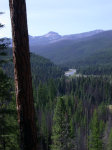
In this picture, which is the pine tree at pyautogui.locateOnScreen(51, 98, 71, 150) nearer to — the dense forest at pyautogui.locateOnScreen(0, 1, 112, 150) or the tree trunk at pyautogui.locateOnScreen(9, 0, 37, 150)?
the dense forest at pyautogui.locateOnScreen(0, 1, 112, 150)

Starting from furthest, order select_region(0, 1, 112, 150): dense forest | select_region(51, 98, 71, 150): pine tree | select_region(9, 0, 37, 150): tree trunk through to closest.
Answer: select_region(51, 98, 71, 150): pine tree, select_region(0, 1, 112, 150): dense forest, select_region(9, 0, 37, 150): tree trunk

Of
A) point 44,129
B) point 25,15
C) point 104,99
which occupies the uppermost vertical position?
point 25,15

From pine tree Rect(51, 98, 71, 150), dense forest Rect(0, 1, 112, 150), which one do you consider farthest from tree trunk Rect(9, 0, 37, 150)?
pine tree Rect(51, 98, 71, 150)

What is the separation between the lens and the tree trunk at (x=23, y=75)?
5707 millimetres

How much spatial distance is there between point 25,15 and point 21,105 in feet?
6.98

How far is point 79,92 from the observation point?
113562 millimetres

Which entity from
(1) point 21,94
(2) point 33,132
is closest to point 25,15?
(1) point 21,94

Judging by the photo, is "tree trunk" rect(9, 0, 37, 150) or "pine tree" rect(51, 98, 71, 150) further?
"pine tree" rect(51, 98, 71, 150)

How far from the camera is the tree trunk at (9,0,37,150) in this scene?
5707 millimetres

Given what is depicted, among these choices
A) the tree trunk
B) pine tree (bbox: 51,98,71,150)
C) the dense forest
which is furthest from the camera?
pine tree (bbox: 51,98,71,150)

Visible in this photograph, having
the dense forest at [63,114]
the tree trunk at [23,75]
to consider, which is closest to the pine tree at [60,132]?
the dense forest at [63,114]

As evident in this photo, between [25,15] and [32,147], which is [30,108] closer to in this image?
[32,147]

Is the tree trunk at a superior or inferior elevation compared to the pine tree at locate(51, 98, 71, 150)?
superior

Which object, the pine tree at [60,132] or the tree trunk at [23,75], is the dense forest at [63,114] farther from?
the tree trunk at [23,75]
